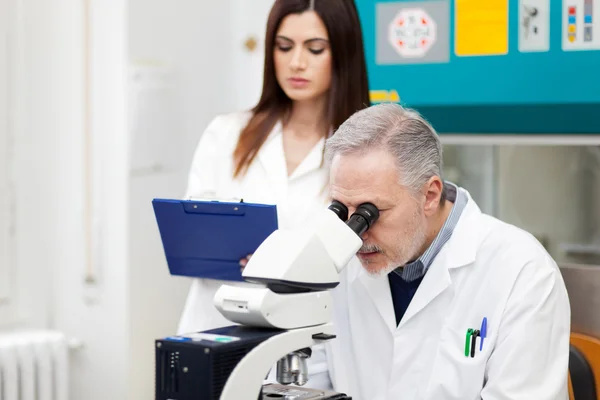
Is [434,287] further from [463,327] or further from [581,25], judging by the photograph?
[581,25]

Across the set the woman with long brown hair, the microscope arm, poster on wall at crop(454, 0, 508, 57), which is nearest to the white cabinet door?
the woman with long brown hair

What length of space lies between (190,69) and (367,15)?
893mm

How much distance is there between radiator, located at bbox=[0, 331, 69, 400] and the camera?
2703 millimetres

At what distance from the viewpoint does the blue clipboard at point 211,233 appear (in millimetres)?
1883

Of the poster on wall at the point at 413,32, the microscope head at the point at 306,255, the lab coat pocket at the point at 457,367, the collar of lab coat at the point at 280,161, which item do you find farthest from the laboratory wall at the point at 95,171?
the microscope head at the point at 306,255

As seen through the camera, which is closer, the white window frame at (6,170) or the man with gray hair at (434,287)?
the man with gray hair at (434,287)

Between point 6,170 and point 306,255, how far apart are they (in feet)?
6.08

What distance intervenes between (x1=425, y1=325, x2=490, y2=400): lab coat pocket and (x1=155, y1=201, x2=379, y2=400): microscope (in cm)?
30

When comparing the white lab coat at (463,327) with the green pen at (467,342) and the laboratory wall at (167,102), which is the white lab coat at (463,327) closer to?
the green pen at (467,342)

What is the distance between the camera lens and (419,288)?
169 cm

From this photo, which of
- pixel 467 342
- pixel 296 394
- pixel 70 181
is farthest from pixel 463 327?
pixel 70 181

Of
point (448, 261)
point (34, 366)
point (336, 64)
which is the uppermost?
point (336, 64)

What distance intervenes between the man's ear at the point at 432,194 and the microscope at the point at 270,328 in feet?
0.74

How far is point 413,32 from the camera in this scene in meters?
2.31
